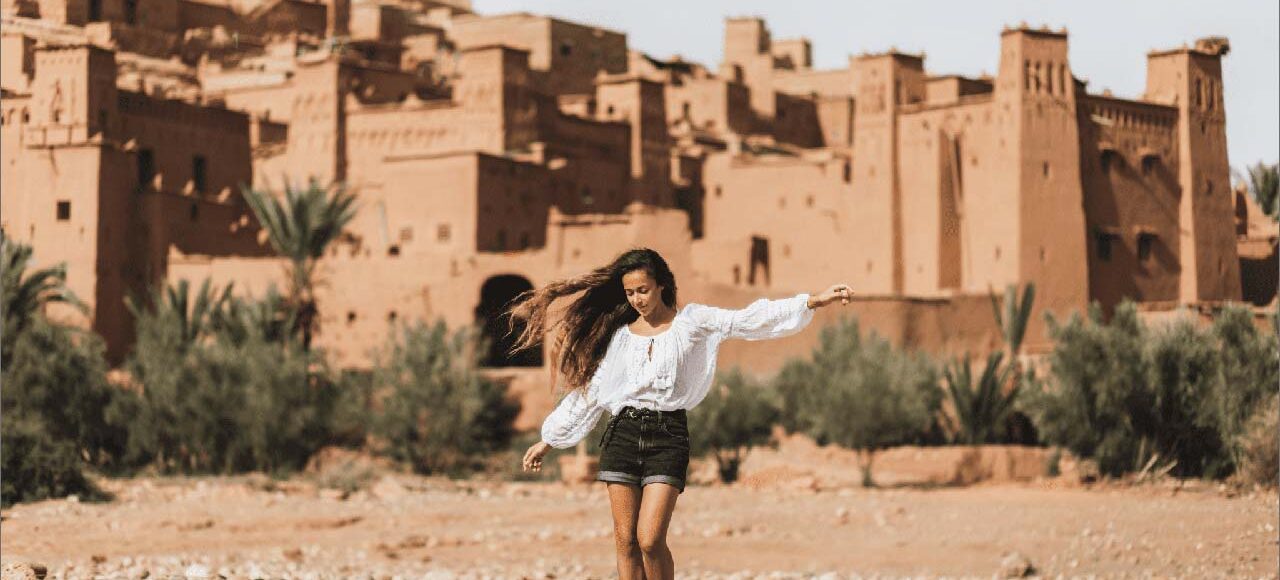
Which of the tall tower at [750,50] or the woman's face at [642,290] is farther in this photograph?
the tall tower at [750,50]

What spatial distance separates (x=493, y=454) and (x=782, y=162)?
536 inches

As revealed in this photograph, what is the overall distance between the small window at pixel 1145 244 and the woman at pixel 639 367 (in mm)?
33586

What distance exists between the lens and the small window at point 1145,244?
4241 centimetres

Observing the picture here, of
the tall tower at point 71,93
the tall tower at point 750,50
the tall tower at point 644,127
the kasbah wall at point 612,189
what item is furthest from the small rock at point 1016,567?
the tall tower at point 750,50

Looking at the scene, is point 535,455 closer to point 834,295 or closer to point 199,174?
point 834,295

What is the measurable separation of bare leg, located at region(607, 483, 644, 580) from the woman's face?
83cm

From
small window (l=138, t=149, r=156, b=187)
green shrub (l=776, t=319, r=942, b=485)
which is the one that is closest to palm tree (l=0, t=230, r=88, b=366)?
small window (l=138, t=149, r=156, b=187)

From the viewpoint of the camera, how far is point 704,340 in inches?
391

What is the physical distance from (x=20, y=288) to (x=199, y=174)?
10884 millimetres

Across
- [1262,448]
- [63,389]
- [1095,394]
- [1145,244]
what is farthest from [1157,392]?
[63,389]

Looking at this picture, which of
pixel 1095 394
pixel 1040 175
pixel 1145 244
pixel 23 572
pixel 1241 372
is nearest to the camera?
pixel 23 572

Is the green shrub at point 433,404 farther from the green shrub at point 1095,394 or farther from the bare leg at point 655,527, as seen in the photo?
the bare leg at point 655,527

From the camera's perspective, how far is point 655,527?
970 centimetres

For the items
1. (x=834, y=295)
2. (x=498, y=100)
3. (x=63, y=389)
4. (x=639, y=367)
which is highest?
(x=498, y=100)
